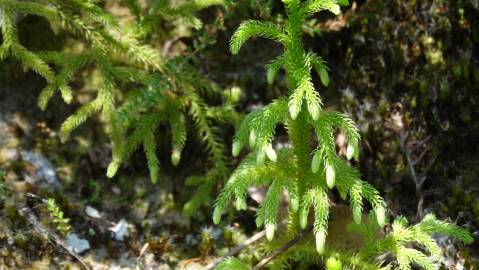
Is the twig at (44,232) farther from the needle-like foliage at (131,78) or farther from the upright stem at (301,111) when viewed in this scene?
the upright stem at (301,111)

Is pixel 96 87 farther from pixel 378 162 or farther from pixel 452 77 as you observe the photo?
pixel 452 77

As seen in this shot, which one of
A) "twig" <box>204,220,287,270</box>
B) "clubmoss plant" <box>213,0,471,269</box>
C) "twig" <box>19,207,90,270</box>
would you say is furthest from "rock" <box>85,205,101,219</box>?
"clubmoss plant" <box>213,0,471,269</box>

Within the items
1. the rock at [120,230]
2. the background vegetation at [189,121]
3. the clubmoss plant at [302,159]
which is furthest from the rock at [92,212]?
the clubmoss plant at [302,159]

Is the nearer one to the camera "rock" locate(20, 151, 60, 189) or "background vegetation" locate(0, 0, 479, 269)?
"background vegetation" locate(0, 0, 479, 269)

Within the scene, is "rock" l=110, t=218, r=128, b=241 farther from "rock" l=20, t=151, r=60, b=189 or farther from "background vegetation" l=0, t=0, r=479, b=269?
"rock" l=20, t=151, r=60, b=189

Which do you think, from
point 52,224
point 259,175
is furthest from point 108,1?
point 259,175

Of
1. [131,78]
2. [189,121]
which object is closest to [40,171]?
[131,78]

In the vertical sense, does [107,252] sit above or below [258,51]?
below

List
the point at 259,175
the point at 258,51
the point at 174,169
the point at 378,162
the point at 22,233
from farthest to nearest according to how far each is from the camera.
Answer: the point at 258,51 → the point at 174,169 → the point at 378,162 → the point at 22,233 → the point at 259,175
